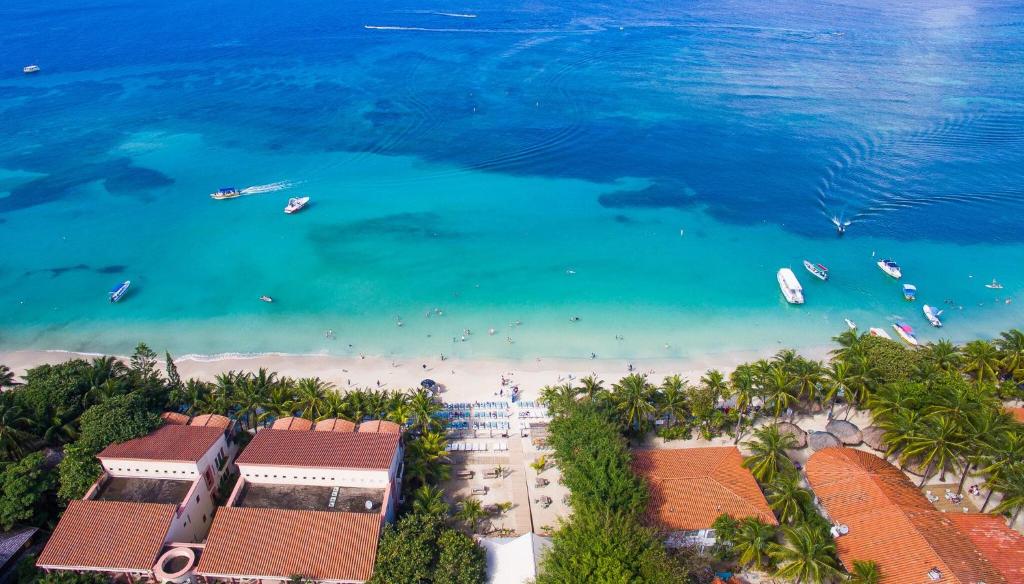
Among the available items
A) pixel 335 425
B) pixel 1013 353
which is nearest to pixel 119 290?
pixel 335 425

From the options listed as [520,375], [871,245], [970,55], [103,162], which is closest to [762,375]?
[520,375]

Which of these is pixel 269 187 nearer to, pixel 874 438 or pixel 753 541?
pixel 753 541

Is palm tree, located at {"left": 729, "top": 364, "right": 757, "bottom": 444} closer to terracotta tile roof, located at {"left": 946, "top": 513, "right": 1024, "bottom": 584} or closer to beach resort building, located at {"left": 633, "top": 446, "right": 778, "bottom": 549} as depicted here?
beach resort building, located at {"left": 633, "top": 446, "right": 778, "bottom": 549}

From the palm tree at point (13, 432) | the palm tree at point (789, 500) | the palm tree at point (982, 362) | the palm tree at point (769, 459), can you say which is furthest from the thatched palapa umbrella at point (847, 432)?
the palm tree at point (13, 432)

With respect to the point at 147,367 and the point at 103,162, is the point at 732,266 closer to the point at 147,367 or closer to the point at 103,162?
the point at 147,367

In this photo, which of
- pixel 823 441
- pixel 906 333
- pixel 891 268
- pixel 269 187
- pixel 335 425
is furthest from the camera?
pixel 269 187
